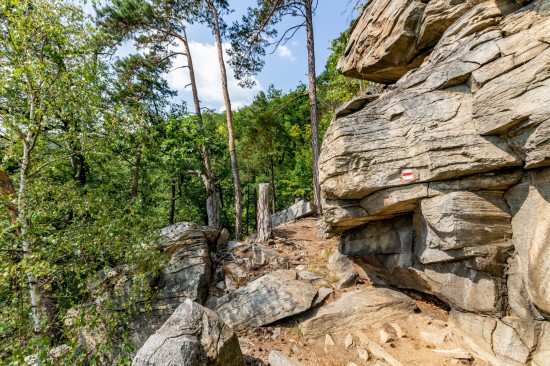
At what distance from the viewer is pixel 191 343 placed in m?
3.75

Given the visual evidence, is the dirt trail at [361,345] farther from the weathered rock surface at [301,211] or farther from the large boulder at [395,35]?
the weathered rock surface at [301,211]

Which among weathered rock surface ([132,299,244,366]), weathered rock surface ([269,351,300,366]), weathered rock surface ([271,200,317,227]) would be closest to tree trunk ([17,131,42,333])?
weathered rock surface ([132,299,244,366])

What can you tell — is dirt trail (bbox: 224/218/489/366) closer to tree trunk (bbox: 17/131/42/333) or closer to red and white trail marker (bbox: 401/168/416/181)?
red and white trail marker (bbox: 401/168/416/181)

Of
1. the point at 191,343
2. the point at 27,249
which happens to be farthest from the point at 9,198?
the point at 191,343

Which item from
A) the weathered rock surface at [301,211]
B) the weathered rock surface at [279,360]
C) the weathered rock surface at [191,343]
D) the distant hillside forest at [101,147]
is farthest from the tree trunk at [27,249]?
the weathered rock surface at [301,211]

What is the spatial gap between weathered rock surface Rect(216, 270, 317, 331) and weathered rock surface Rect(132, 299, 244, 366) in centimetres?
156

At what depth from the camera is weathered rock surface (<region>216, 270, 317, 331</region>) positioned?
588 centimetres

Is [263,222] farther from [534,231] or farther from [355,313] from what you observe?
[534,231]

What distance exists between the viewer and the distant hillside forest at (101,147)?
418 cm

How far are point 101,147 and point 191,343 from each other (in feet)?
16.0

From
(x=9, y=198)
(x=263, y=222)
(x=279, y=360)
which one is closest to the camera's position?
(x=9, y=198)

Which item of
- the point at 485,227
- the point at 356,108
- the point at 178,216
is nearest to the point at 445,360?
the point at 485,227

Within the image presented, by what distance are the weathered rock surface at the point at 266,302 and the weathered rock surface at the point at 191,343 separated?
1.56m

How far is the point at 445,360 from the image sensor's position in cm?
446
